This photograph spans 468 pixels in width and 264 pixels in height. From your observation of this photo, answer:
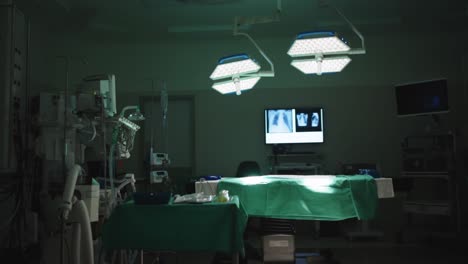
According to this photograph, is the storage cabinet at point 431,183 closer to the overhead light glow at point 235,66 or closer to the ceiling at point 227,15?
the ceiling at point 227,15

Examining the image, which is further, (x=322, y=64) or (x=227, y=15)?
(x=227, y=15)

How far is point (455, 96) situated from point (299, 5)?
2926 millimetres

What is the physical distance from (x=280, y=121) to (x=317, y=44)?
2.61m

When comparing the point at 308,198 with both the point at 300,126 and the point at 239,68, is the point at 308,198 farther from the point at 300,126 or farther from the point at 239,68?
the point at 300,126

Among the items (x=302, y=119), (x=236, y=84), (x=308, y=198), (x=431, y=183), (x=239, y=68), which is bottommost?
(x=431, y=183)

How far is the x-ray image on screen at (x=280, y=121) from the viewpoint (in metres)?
5.50

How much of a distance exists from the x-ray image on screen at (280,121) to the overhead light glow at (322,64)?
2.03 meters

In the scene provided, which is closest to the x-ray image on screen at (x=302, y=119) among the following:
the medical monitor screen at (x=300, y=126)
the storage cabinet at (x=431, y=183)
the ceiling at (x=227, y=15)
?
the medical monitor screen at (x=300, y=126)

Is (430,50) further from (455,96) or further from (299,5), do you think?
(299,5)

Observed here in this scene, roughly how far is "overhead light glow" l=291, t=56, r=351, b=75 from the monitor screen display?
215 centimetres

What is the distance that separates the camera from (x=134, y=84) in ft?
19.4

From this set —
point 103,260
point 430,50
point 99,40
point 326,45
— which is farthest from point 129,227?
point 430,50

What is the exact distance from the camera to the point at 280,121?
5523mm

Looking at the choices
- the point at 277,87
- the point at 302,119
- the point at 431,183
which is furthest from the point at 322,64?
the point at 431,183
